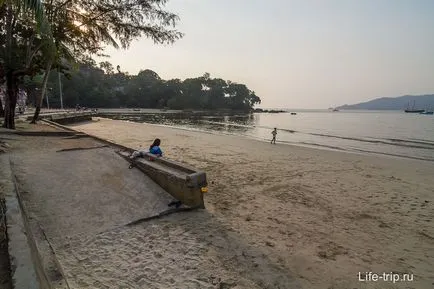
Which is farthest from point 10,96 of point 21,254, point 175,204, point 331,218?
point 331,218

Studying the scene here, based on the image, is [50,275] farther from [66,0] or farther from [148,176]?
[66,0]

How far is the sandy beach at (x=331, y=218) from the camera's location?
509 cm

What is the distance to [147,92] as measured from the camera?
128 m

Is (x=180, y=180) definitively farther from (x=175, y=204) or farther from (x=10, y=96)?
(x=10, y=96)

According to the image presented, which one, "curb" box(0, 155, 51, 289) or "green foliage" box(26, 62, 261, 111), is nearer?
"curb" box(0, 155, 51, 289)

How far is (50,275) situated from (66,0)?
602 inches

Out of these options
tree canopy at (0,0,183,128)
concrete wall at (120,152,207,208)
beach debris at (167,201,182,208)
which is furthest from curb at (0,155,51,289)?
tree canopy at (0,0,183,128)

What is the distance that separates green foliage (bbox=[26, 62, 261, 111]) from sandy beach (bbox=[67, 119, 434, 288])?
95684 mm

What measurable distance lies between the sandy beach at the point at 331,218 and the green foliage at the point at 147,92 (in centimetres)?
9568

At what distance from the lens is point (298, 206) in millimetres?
8078

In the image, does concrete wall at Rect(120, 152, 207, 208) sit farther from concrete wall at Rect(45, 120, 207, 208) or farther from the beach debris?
the beach debris

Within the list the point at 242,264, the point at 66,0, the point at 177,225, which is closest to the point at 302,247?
the point at 242,264

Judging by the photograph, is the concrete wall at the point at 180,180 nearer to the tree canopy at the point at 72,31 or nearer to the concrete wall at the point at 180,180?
the concrete wall at the point at 180,180

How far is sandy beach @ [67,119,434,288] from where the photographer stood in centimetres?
509
